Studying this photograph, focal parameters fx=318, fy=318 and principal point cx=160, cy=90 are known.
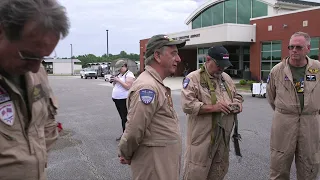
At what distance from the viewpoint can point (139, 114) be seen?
259 cm

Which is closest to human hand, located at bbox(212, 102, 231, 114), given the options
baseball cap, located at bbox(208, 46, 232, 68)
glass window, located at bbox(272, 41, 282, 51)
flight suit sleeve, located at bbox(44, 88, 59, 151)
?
baseball cap, located at bbox(208, 46, 232, 68)

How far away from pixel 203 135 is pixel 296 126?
1.22m

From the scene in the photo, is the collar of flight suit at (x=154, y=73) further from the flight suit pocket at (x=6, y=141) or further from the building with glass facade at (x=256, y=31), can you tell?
the building with glass facade at (x=256, y=31)

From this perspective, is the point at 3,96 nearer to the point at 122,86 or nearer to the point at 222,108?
the point at 222,108

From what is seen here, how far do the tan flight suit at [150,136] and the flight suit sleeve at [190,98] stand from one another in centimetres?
81

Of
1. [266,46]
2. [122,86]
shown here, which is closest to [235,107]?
[122,86]

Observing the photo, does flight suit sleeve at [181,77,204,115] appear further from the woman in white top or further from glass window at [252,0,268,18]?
glass window at [252,0,268,18]

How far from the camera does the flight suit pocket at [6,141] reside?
1415mm

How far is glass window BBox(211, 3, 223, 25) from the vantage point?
1481 inches

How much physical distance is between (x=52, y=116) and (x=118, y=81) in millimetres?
5142

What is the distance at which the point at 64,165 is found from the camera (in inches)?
216

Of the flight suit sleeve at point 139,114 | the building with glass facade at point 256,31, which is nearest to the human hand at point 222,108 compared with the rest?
the flight suit sleeve at point 139,114

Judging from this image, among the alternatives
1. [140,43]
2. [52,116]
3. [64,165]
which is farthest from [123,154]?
[140,43]

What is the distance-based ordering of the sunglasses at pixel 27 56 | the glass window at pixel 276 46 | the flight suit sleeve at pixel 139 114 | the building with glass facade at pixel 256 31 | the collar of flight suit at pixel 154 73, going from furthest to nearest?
the glass window at pixel 276 46, the building with glass facade at pixel 256 31, the collar of flight suit at pixel 154 73, the flight suit sleeve at pixel 139 114, the sunglasses at pixel 27 56
